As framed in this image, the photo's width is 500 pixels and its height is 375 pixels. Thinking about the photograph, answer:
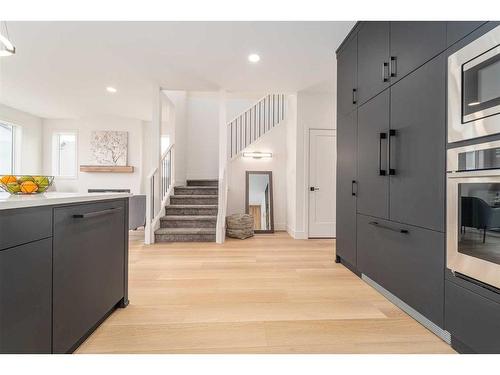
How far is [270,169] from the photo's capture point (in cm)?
536

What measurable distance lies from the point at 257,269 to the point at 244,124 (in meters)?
3.81

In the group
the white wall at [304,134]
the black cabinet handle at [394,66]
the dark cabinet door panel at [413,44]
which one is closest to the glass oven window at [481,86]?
the dark cabinet door panel at [413,44]

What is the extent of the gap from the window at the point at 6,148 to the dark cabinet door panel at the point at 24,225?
6.71 metres

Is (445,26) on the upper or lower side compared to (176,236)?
upper

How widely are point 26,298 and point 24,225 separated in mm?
293

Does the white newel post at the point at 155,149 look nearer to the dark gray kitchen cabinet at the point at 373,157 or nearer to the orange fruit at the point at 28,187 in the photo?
the orange fruit at the point at 28,187

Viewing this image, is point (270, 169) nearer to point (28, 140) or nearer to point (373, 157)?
point (373, 157)

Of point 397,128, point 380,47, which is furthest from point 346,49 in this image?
point 397,128

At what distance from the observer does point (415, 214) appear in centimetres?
166

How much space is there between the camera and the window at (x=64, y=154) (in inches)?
264

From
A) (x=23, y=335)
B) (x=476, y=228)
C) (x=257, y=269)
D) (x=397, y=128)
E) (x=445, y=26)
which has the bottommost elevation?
(x=257, y=269)

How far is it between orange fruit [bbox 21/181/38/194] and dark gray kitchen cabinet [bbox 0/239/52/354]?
492 mm

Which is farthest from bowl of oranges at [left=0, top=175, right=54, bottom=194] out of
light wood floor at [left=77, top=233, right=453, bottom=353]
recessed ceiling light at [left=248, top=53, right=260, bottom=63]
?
recessed ceiling light at [left=248, top=53, right=260, bottom=63]
